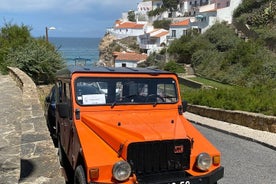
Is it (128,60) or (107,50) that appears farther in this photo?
(107,50)

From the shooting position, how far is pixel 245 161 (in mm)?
8109

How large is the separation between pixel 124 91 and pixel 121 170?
5.66ft

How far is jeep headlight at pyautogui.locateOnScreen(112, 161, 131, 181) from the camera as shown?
179 inches

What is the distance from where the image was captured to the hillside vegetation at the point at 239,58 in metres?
16.5

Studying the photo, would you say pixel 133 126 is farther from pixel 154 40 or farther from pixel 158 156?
pixel 154 40

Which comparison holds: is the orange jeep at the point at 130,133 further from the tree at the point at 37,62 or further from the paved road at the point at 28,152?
the tree at the point at 37,62

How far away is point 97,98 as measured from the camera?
5.85 m

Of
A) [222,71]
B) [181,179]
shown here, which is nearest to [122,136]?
[181,179]

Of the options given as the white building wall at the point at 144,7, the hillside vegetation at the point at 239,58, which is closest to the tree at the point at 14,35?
the hillside vegetation at the point at 239,58

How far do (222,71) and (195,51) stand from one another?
10.9m

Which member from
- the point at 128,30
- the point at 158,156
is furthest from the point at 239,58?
the point at 128,30

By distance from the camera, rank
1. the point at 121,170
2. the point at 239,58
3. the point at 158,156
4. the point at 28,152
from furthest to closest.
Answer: the point at 239,58
the point at 28,152
the point at 158,156
the point at 121,170

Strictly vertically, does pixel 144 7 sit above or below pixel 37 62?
above

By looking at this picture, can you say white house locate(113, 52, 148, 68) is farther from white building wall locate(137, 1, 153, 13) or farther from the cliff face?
white building wall locate(137, 1, 153, 13)
